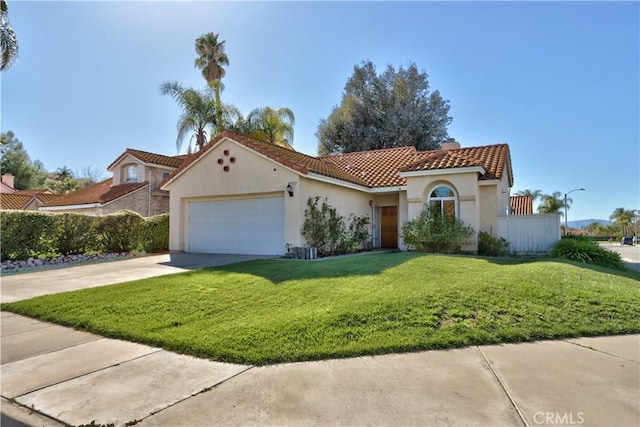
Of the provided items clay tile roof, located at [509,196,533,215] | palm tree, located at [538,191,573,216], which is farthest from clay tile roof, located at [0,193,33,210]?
palm tree, located at [538,191,573,216]

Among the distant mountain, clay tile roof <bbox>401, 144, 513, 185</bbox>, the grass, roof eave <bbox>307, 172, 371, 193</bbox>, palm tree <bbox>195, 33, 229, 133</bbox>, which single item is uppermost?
palm tree <bbox>195, 33, 229, 133</bbox>

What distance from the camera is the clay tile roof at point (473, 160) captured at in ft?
49.1

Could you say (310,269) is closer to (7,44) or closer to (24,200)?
(7,44)

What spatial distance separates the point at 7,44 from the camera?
40.4ft

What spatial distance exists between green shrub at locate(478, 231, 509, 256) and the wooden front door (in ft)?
13.7

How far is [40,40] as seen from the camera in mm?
11984

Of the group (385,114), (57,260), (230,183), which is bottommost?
(57,260)

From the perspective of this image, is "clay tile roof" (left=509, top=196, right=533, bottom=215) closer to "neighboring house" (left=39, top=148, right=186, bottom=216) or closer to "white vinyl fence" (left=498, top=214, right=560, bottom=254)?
"white vinyl fence" (left=498, top=214, right=560, bottom=254)

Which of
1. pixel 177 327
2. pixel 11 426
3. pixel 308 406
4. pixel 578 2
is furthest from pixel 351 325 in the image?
pixel 578 2

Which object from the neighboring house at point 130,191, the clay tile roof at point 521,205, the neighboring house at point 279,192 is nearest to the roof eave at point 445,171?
the neighboring house at point 279,192

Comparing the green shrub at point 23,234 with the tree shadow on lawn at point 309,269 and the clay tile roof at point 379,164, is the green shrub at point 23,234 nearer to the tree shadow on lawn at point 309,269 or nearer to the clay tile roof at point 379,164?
the tree shadow on lawn at point 309,269

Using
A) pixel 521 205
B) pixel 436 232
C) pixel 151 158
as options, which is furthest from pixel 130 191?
pixel 521 205

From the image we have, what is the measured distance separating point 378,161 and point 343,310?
15469mm

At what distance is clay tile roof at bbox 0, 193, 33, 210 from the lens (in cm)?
2781
